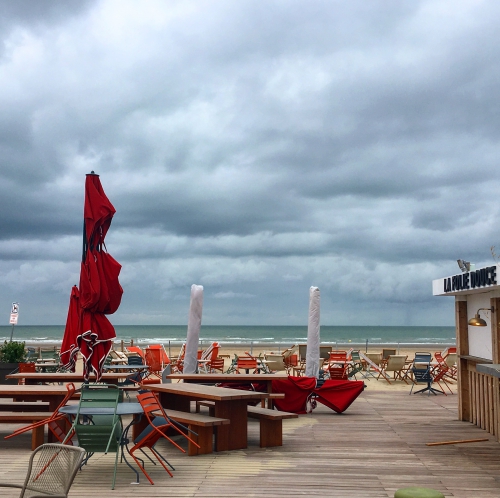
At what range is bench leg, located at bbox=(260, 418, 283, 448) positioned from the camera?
24.7 feet

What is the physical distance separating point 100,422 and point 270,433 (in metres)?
2.35

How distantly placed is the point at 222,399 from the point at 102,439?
1533 millimetres

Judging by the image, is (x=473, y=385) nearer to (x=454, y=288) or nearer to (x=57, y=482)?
(x=454, y=288)

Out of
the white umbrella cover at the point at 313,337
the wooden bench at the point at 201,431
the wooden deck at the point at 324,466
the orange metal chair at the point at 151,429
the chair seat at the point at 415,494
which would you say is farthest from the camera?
the white umbrella cover at the point at 313,337

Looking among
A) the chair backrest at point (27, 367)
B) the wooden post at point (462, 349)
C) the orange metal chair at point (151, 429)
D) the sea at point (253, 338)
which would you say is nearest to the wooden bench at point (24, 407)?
the chair backrest at point (27, 367)

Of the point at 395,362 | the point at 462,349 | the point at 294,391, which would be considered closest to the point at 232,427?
the point at 294,391

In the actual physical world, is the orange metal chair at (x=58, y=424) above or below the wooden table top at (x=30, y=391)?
below

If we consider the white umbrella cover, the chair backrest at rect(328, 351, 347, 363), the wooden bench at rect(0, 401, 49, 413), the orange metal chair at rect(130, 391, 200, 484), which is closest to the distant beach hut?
the white umbrella cover

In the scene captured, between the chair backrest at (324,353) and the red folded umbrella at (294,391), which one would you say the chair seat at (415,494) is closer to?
the red folded umbrella at (294,391)

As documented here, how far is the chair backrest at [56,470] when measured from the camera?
12.0 ft

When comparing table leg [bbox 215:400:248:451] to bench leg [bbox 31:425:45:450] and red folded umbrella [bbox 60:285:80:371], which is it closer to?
bench leg [bbox 31:425:45:450]

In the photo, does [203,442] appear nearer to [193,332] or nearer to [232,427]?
[232,427]

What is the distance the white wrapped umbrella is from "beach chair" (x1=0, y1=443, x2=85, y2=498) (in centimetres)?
713

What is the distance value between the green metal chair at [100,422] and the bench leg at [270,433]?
2.09 meters
